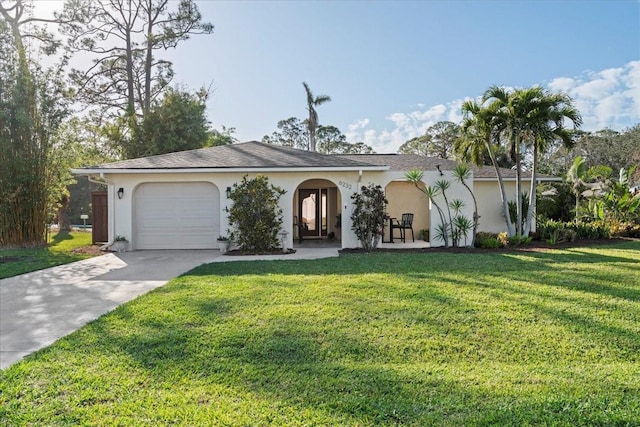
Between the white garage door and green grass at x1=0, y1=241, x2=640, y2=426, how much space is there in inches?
249

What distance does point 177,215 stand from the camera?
1289 centimetres

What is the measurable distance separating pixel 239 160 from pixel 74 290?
701 cm

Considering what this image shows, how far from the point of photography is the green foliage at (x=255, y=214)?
11.5m

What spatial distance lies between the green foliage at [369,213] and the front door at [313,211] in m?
4.33

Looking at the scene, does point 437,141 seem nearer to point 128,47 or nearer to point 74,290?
point 128,47

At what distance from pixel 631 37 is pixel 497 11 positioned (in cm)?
757

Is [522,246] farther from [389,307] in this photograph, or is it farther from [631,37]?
[631,37]

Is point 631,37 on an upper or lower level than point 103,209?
upper

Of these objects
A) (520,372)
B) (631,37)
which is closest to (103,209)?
(520,372)

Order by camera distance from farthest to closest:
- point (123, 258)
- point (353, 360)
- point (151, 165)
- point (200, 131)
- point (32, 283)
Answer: point (200, 131) → point (151, 165) → point (123, 258) → point (32, 283) → point (353, 360)

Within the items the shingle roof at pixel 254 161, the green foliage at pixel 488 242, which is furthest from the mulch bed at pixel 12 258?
the green foliage at pixel 488 242

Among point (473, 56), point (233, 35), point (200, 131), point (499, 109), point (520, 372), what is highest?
point (233, 35)

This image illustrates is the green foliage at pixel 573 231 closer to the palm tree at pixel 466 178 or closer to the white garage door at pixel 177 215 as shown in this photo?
the palm tree at pixel 466 178

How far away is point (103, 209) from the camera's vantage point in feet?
47.6
